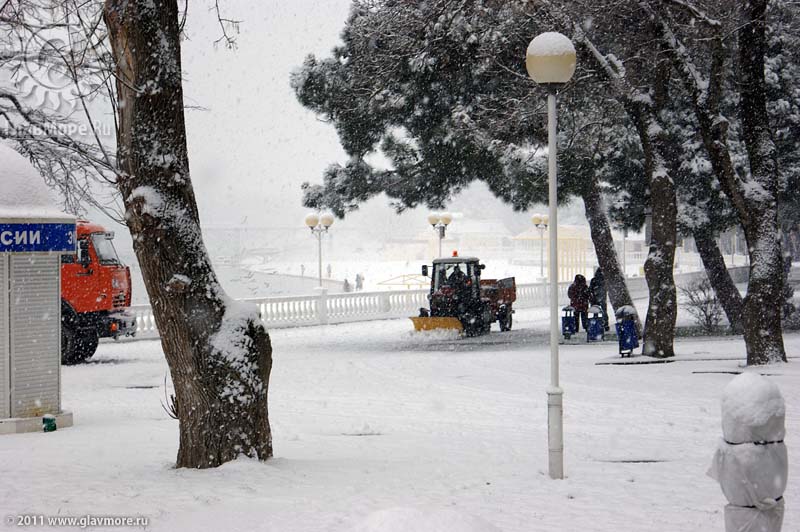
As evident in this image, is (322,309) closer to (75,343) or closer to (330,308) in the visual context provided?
(330,308)

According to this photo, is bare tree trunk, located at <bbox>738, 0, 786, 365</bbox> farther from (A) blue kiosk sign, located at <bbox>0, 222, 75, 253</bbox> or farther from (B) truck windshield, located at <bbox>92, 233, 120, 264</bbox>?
(B) truck windshield, located at <bbox>92, 233, 120, 264</bbox>

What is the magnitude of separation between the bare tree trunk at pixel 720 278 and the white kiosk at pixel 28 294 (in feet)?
58.7

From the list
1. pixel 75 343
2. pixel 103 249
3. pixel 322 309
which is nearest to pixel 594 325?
pixel 322 309

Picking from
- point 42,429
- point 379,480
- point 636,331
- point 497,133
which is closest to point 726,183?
point 636,331

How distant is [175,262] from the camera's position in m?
8.15

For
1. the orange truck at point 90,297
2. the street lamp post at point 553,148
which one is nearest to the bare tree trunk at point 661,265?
the street lamp post at point 553,148

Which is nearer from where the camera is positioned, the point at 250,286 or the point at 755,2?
the point at 755,2

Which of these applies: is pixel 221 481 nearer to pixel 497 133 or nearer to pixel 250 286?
pixel 497 133

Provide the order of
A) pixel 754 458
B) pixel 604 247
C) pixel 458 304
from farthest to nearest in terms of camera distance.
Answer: pixel 458 304 → pixel 604 247 → pixel 754 458

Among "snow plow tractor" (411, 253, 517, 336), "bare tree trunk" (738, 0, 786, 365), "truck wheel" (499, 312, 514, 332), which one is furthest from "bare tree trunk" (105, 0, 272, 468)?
"truck wheel" (499, 312, 514, 332)

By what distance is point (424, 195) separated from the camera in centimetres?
2681

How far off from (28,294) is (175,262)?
412 centimetres

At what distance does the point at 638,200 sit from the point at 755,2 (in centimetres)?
1284

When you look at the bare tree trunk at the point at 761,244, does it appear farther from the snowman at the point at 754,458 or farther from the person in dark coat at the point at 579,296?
the snowman at the point at 754,458
